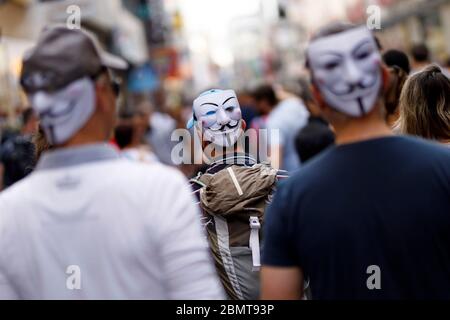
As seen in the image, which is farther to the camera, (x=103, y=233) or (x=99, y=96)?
(x=99, y=96)

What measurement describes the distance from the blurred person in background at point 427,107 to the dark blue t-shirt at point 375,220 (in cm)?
160

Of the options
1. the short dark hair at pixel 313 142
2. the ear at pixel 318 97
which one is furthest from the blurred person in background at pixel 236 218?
the short dark hair at pixel 313 142

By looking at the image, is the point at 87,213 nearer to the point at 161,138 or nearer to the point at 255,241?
the point at 255,241

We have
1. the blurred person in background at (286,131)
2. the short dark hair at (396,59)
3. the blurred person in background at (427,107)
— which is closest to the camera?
the blurred person in background at (427,107)

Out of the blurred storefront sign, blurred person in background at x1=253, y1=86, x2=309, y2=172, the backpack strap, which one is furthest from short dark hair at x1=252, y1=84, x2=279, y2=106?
the blurred storefront sign

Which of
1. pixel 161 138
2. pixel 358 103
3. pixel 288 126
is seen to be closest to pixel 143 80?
pixel 161 138

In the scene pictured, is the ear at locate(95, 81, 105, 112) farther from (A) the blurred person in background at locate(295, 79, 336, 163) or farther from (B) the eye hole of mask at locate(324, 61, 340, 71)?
(A) the blurred person in background at locate(295, 79, 336, 163)

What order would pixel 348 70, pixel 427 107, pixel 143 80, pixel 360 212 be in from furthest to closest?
pixel 143 80, pixel 427 107, pixel 348 70, pixel 360 212

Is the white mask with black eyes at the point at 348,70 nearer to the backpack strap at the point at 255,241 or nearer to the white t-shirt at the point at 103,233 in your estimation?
the white t-shirt at the point at 103,233

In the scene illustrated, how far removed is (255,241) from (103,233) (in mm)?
1473

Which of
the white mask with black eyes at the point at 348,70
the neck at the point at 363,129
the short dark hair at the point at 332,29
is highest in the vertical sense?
the short dark hair at the point at 332,29

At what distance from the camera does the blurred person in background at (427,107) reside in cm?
422

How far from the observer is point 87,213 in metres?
2.52

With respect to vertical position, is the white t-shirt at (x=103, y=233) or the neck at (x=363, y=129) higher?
the neck at (x=363, y=129)
